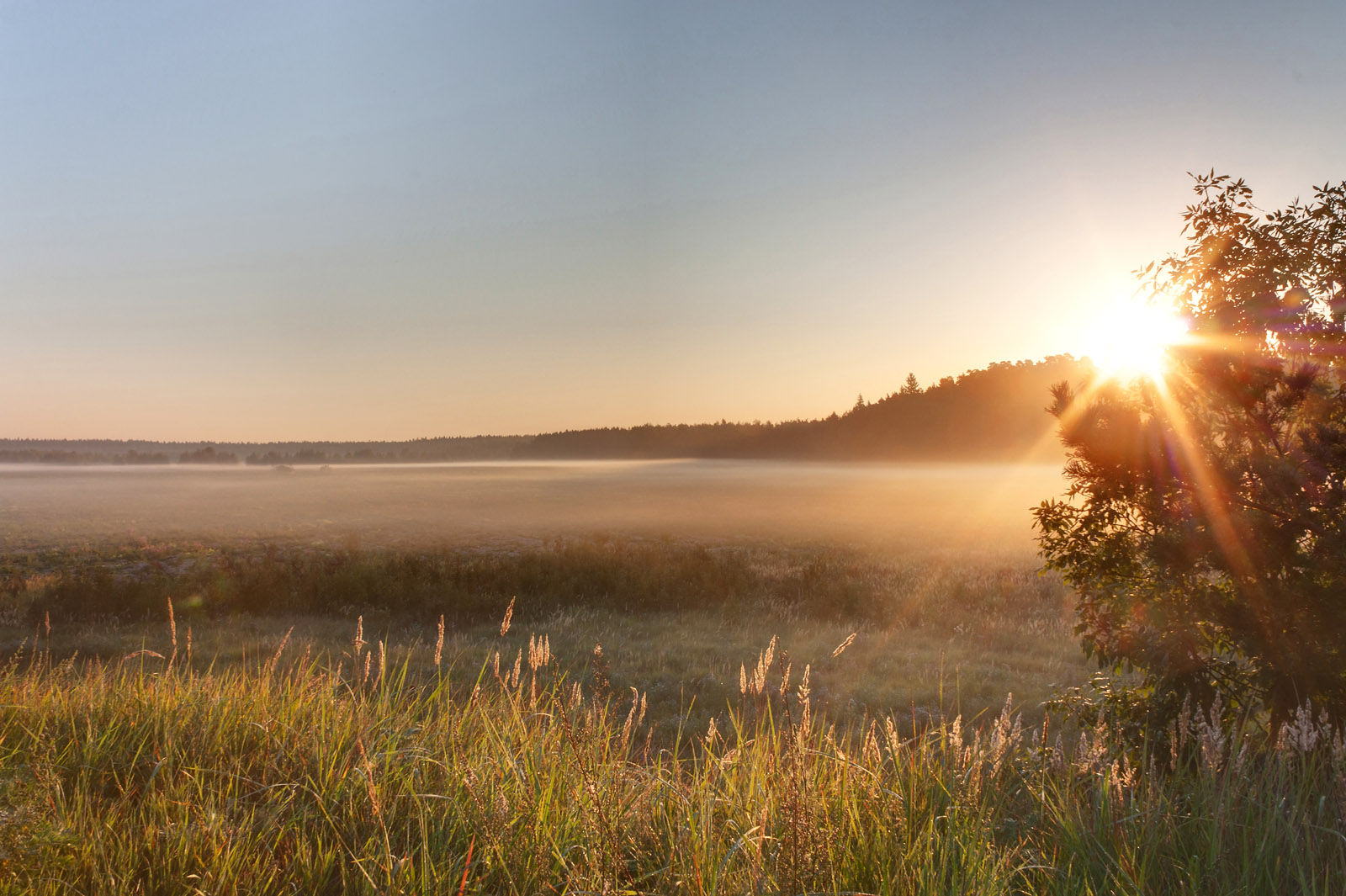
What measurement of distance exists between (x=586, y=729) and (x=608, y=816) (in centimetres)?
77

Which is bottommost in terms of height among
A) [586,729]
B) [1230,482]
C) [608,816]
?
[608,816]

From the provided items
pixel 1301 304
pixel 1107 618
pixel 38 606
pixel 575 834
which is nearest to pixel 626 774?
pixel 575 834

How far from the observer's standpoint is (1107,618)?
5566mm

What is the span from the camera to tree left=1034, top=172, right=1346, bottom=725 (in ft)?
15.6

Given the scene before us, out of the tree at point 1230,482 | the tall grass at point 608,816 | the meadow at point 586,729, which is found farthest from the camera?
the tree at point 1230,482

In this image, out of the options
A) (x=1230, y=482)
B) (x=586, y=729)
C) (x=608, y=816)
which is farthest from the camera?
(x=1230, y=482)

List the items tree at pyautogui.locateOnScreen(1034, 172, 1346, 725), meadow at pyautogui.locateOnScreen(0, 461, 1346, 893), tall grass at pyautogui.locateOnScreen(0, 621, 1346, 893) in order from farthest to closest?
tree at pyautogui.locateOnScreen(1034, 172, 1346, 725) → meadow at pyautogui.locateOnScreen(0, 461, 1346, 893) → tall grass at pyautogui.locateOnScreen(0, 621, 1346, 893)

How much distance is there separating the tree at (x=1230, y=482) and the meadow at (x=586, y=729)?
1.66ft

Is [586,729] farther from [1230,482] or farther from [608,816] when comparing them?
[1230,482]

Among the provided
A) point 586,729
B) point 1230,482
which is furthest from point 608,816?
point 1230,482

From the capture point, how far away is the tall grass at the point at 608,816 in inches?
122

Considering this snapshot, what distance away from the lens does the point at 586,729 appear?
169 inches

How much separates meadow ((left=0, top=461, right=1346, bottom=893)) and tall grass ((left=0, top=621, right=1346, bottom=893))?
0.03 metres

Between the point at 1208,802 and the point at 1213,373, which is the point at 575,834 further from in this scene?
the point at 1213,373
